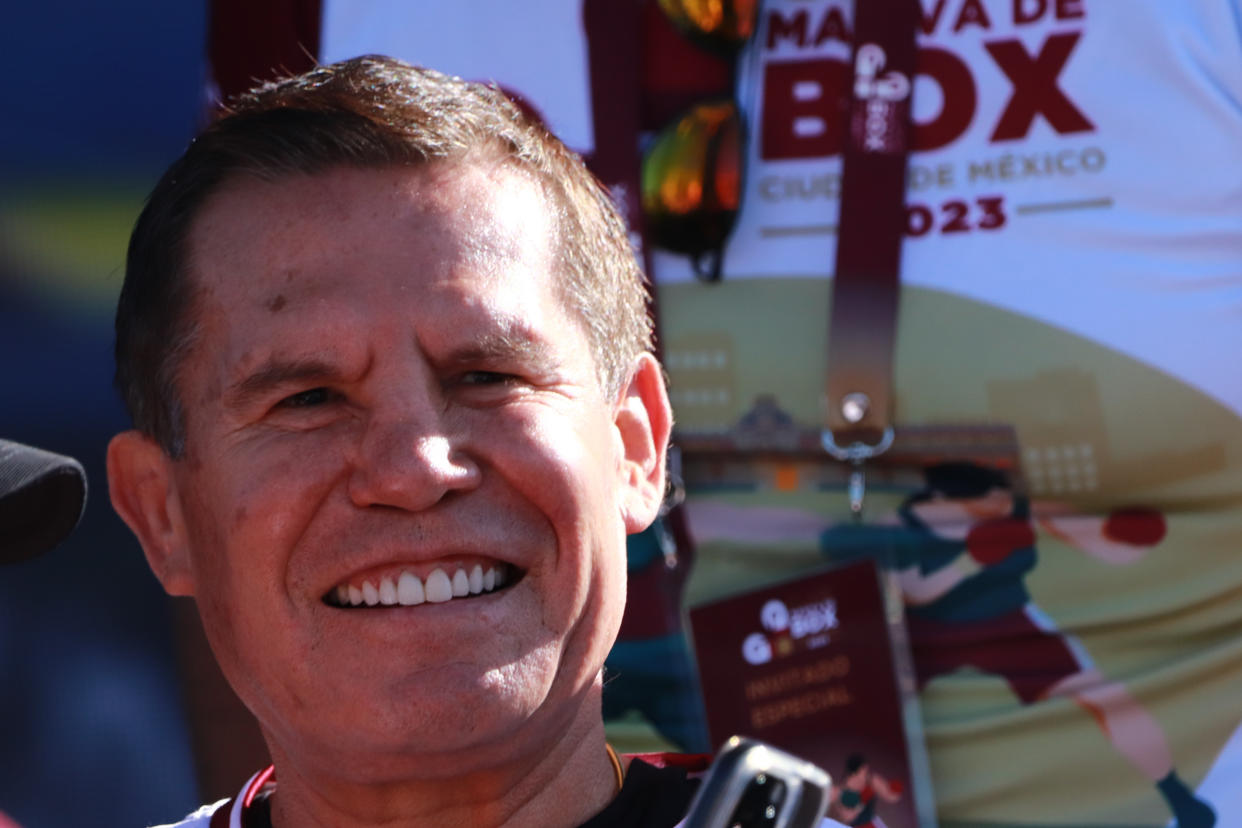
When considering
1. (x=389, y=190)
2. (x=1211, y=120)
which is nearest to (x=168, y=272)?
(x=389, y=190)

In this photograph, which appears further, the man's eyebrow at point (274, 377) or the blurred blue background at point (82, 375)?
the blurred blue background at point (82, 375)

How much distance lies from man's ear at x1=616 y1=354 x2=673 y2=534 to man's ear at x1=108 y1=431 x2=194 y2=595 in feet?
1.48

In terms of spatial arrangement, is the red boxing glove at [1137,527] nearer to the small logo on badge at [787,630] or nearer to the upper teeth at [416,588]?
the small logo on badge at [787,630]

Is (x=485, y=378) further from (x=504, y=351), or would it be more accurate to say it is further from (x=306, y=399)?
(x=306, y=399)

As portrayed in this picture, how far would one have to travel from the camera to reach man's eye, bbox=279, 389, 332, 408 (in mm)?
1405

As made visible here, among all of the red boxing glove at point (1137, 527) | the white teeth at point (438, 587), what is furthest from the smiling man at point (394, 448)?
the red boxing glove at point (1137, 527)

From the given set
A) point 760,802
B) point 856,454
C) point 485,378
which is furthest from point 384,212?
point 856,454

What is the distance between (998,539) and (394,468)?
1320 millimetres

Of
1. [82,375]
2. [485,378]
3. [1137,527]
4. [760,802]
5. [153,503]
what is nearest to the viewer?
[760,802]

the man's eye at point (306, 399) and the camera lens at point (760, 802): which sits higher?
the man's eye at point (306, 399)

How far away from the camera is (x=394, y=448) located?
1.32 m

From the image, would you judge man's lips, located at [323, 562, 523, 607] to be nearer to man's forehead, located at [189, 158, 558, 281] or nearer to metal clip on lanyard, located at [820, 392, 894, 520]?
man's forehead, located at [189, 158, 558, 281]

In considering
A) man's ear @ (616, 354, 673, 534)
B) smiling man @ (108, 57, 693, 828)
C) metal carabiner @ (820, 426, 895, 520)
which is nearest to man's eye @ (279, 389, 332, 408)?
smiling man @ (108, 57, 693, 828)

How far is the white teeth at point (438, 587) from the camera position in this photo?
1.34 meters
